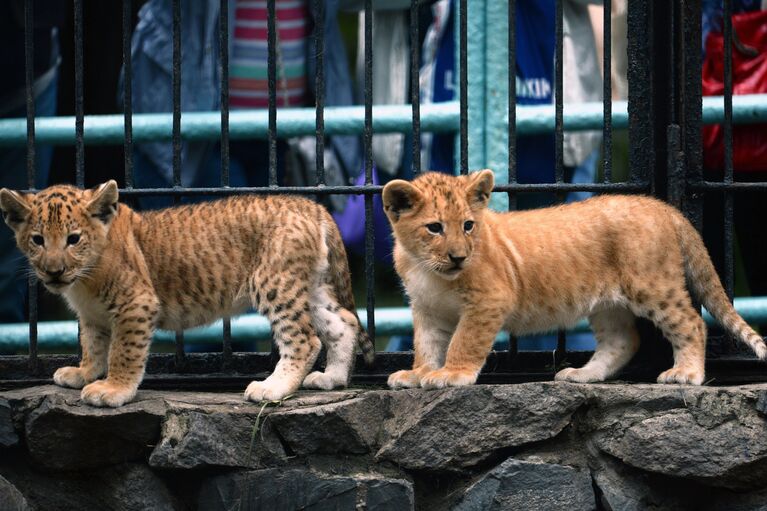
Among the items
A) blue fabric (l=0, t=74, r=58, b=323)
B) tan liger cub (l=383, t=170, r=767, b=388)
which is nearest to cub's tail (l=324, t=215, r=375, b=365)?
tan liger cub (l=383, t=170, r=767, b=388)

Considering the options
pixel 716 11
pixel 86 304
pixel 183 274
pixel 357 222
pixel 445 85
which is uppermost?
pixel 716 11

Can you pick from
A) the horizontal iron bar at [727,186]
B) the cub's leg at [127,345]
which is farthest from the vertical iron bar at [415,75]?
the cub's leg at [127,345]

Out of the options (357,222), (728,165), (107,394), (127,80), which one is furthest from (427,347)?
(357,222)

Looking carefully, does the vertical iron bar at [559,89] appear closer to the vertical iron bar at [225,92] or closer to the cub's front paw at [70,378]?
the vertical iron bar at [225,92]

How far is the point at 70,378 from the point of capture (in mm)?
6117

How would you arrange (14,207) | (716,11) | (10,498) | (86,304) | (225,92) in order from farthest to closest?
(716,11) → (225,92) → (86,304) → (14,207) → (10,498)

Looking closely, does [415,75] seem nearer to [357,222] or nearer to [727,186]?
[727,186]

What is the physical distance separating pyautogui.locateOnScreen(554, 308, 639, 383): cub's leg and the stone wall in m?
0.42

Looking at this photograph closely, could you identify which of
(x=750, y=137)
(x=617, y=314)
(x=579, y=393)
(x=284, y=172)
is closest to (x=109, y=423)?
(x=579, y=393)

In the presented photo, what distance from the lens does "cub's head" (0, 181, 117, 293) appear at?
5750 millimetres

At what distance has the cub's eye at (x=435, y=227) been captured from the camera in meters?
5.91

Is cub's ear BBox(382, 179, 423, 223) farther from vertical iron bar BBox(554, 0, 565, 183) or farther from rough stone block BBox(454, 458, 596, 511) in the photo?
rough stone block BBox(454, 458, 596, 511)

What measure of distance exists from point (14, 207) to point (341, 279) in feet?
5.41

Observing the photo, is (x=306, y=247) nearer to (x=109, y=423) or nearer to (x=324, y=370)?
(x=324, y=370)
